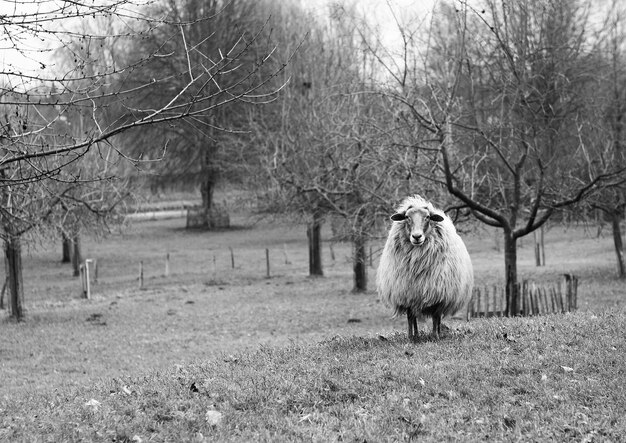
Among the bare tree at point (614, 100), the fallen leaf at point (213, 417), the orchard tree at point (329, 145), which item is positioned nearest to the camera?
the fallen leaf at point (213, 417)

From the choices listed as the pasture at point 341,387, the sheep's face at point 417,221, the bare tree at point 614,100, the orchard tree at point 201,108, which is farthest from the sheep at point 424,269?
the orchard tree at point 201,108

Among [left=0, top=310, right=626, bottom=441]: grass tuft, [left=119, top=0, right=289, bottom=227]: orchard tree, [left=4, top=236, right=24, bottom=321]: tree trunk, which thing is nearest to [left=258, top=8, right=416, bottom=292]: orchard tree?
[left=4, top=236, right=24, bottom=321]: tree trunk

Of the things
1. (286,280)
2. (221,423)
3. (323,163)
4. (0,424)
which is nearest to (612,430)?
(221,423)

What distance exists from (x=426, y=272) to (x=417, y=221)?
0.76 m

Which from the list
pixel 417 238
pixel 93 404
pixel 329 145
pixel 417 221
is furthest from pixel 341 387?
pixel 329 145

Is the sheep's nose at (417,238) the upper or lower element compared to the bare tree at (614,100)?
lower

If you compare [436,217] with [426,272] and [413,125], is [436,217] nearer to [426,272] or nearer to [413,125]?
[426,272]

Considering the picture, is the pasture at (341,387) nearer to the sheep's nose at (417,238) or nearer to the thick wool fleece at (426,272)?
the thick wool fleece at (426,272)

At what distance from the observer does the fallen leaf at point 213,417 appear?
23.3 feet

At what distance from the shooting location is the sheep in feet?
36.8

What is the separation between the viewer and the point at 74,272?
129ft

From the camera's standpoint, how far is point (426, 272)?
37.0 ft

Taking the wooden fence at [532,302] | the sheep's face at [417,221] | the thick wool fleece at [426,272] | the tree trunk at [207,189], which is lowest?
the wooden fence at [532,302]

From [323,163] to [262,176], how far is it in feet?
23.6
